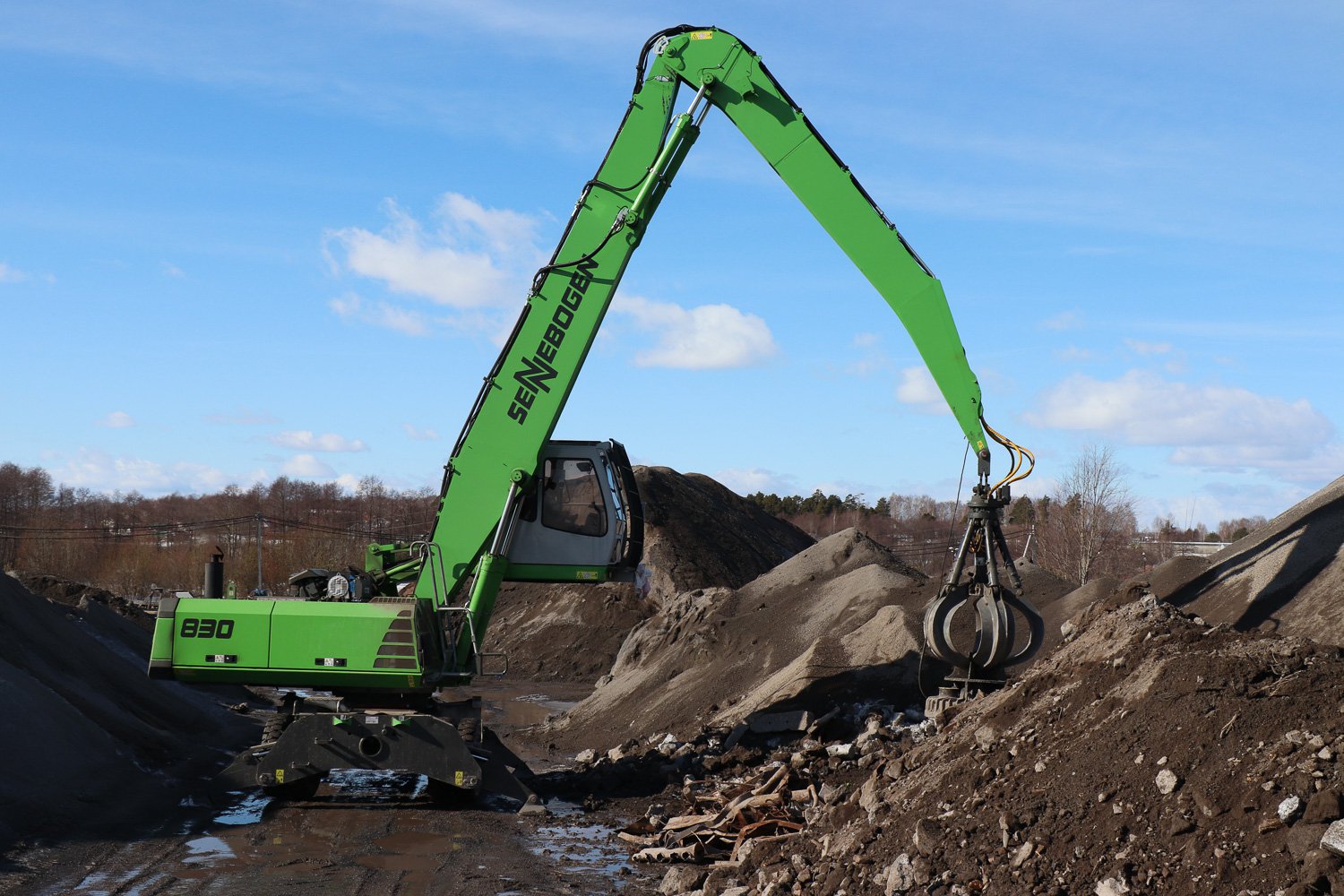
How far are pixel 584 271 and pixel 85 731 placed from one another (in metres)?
7.96

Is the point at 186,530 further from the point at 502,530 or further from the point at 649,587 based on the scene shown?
the point at 502,530

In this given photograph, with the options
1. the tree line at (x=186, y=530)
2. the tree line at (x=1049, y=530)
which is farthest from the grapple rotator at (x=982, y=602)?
the tree line at (x=186, y=530)

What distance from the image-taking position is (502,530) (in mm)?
11766

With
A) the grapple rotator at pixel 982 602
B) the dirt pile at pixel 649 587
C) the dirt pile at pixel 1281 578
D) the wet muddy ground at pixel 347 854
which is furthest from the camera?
the dirt pile at pixel 649 587

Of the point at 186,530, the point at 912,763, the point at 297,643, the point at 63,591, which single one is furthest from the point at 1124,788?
the point at 186,530

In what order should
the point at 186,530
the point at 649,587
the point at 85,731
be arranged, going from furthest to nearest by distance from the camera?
the point at 186,530 → the point at 649,587 → the point at 85,731

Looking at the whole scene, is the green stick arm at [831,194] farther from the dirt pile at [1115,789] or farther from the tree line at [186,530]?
the tree line at [186,530]

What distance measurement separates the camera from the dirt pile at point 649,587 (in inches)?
1225

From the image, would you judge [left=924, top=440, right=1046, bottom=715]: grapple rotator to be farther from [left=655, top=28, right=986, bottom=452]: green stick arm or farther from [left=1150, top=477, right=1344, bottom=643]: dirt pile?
[left=1150, top=477, right=1344, bottom=643]: dirt pile

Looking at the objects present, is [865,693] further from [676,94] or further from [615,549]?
[676,94]

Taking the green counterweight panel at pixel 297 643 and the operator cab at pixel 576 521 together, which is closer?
the green counterweight panel at pixel 297 643

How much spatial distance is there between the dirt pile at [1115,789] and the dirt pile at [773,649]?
509 centimetres

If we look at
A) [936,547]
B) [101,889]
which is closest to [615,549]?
[101,889]

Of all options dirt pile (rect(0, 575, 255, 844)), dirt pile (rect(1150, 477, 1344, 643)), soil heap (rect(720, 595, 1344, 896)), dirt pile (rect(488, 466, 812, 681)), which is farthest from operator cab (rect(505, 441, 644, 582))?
dirt pile (rect(488, 466, 812, 681))
